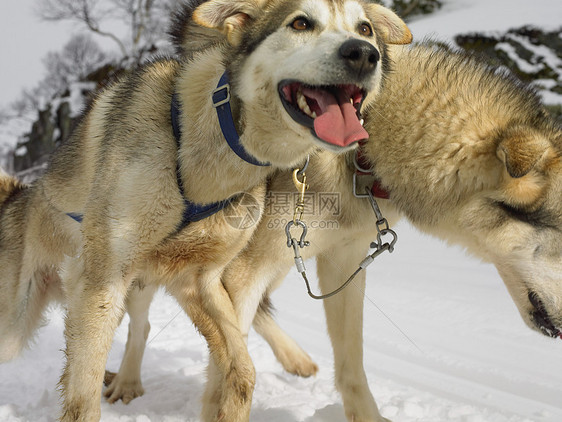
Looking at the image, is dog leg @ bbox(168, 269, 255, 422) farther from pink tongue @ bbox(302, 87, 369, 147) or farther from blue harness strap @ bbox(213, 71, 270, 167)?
pink tongue @ bbox(302, 87, 369, 147)

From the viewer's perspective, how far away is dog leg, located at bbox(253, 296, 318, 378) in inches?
147

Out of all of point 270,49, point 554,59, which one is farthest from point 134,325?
point 554,59

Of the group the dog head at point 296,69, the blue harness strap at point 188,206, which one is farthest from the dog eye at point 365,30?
the blue harness strap at point 188,206

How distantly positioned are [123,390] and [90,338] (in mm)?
1347

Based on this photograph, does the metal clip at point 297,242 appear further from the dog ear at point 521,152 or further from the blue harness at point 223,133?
the dog ear at point 521,152

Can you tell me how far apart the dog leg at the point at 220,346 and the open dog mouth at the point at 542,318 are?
1.29m

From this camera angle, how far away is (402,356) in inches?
158

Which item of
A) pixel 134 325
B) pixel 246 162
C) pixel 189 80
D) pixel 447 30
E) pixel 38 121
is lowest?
pixel 38 121

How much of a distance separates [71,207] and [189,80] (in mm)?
928

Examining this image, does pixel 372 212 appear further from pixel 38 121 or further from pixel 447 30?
pixel 38 121

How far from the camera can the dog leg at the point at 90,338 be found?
2.29 metres

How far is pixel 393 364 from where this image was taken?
3.90 m

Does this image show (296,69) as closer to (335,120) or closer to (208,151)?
(335,120)

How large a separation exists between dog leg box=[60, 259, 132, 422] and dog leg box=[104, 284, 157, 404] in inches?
40.5
